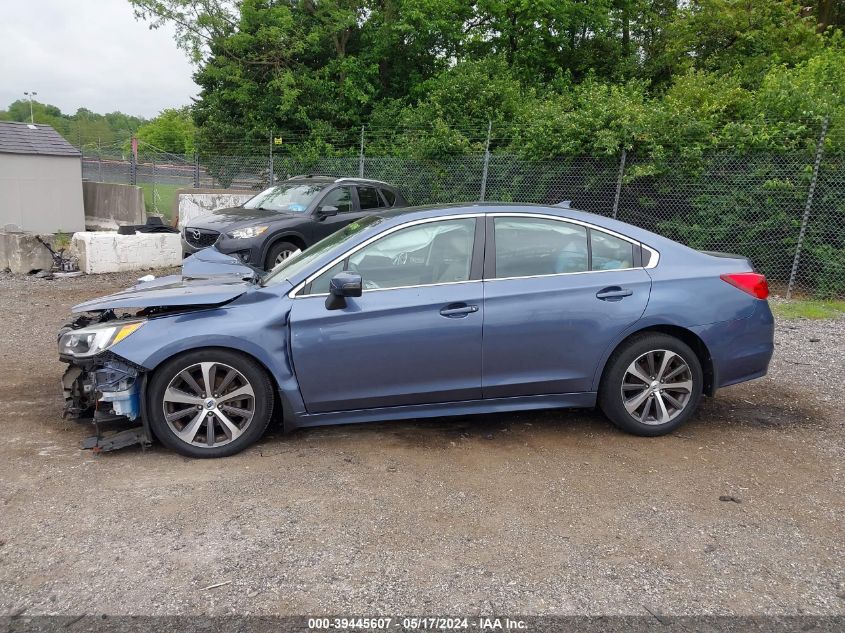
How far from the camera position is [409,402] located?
4.33 meters

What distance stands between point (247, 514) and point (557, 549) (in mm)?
1627

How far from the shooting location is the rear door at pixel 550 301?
4359mm

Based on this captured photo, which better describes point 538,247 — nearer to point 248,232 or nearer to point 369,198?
point 248,232

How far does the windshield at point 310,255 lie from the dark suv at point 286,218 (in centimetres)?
487

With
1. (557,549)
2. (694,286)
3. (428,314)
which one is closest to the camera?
(557,549)

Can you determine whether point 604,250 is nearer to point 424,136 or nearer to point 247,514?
point 247,514

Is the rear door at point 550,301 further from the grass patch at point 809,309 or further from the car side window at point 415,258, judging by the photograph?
the grass patch at point 809,309

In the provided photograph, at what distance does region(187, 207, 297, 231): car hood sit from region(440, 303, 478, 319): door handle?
6496 mm

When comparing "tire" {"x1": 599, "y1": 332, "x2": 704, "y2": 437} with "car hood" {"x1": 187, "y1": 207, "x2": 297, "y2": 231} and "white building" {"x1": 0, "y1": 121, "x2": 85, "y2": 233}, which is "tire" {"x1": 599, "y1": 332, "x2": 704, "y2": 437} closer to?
"car hood" {"x1": 187, "y1": 207, "x2": 297, "y2": 231}

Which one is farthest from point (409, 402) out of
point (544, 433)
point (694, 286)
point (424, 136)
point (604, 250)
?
point (424, 136)

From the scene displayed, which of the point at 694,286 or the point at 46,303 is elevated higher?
the point at 694,286

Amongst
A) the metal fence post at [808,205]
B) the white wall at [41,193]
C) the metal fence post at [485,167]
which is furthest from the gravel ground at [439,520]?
the white wall at [41,193]

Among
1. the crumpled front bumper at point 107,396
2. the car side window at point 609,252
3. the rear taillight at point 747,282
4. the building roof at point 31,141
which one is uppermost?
the building roof at point 31,141

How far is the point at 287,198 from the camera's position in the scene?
36.4 ft
